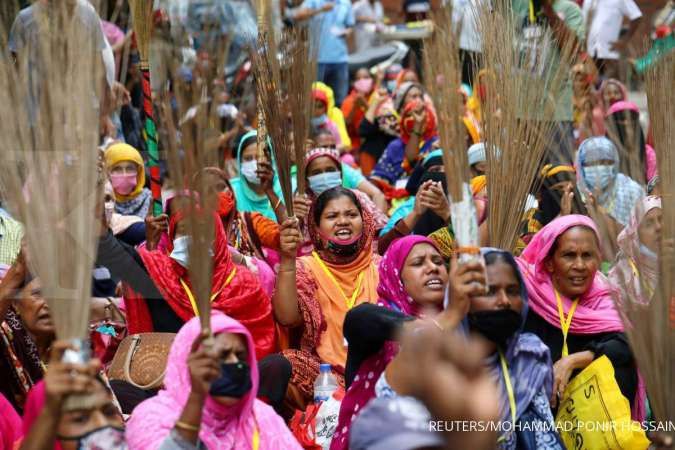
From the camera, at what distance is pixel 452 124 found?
159 inches

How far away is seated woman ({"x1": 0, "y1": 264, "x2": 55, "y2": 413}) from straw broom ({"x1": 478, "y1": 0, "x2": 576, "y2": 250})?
1.74 m

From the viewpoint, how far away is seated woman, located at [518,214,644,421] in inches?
191

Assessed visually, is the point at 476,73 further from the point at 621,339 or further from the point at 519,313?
the point at 519,313

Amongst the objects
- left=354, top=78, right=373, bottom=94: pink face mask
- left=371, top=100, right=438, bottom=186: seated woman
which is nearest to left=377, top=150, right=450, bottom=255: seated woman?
left=371, top=100, right=438, bottom=186: seated woman

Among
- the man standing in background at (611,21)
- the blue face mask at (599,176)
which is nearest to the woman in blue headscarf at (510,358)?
the blue face mask at (599,176)

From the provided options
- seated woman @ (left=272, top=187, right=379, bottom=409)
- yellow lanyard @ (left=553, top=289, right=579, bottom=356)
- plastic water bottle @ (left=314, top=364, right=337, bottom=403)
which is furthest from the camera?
seated woman @ (left=272, top=187, right=379, bottom=409)

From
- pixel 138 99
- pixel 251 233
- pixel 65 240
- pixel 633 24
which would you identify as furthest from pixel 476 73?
pixel 633 24

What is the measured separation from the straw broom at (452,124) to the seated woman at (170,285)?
4.26ft

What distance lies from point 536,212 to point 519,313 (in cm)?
281

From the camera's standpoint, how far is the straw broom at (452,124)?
379cm

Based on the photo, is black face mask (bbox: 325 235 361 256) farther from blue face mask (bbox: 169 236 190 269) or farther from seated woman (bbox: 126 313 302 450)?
seated woman (bbox: 126 313 302 450)

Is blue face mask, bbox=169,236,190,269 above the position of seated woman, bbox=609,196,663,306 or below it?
below

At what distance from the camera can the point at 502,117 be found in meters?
4.87

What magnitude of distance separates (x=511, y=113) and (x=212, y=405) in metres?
1.89
